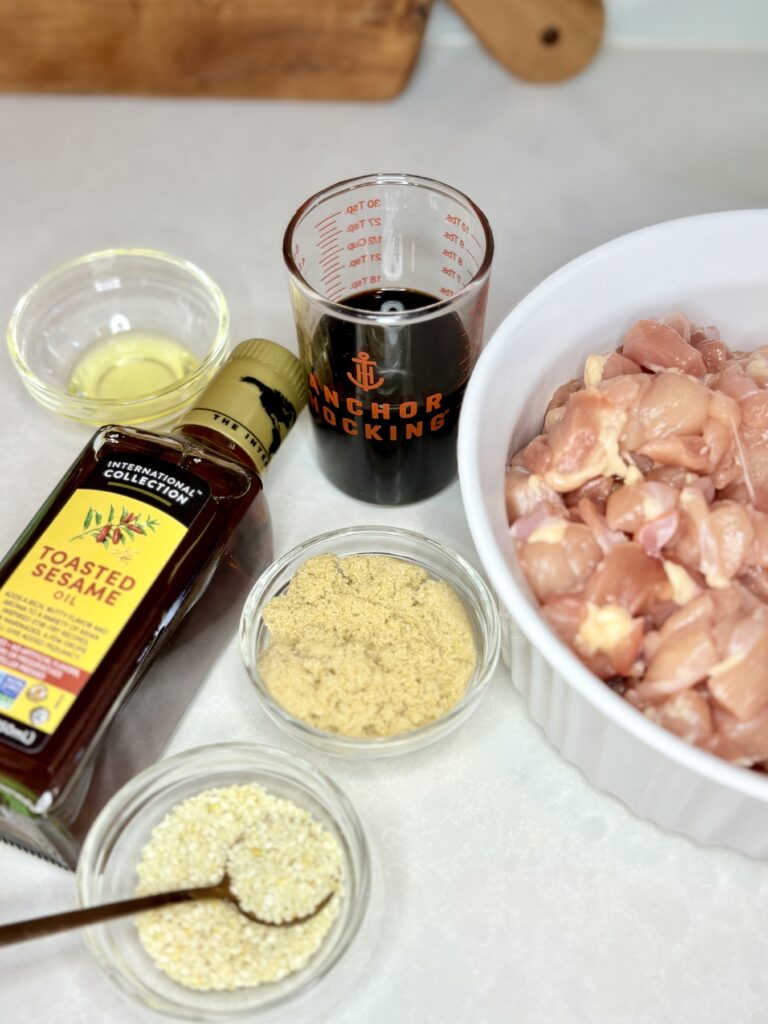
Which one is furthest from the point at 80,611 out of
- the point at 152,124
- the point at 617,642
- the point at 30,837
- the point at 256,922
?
the point at 152,124

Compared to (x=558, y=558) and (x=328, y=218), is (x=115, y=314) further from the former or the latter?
(x=558, y=558)

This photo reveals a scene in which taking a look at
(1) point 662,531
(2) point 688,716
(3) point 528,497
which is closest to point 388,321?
(3) point 528,497

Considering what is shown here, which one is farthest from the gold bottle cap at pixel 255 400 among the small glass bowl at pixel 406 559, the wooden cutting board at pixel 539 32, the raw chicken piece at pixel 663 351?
the wooden cutting board at pixel 539 32

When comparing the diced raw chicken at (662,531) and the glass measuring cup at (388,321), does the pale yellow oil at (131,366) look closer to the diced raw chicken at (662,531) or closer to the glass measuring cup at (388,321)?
the glass measuring cup at (388,321)

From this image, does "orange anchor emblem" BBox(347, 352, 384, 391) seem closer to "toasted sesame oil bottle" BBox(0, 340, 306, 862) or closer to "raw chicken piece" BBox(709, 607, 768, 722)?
"toasted sesame oil bottle" BBox(0, 340, 306, 862)

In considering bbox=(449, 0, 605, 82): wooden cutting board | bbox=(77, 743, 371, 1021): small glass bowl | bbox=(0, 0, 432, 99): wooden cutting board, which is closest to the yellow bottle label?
bbox=(77, 743, 371, 1021): small glass bowl

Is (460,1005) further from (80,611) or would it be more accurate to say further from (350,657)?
(80,611)

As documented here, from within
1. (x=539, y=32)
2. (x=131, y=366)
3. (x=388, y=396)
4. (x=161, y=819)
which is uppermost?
(x=539, y=32)
